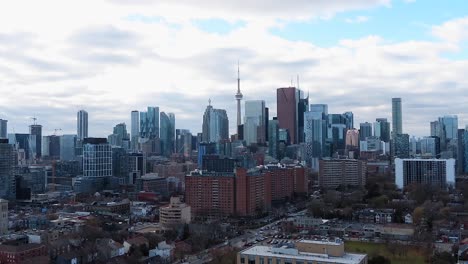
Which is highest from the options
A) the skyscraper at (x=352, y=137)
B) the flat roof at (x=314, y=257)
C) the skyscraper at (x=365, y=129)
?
the skyscraper at (x=365, y=129)

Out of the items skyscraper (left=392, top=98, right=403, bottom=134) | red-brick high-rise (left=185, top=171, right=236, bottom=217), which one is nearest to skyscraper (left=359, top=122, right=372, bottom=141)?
skyscraper (left=392, top=98, right=403, bottom=134)

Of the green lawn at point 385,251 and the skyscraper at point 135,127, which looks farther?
the skyscraper at point 135,127

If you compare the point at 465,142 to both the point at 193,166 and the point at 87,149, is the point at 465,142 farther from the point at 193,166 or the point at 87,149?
the point at 87,149

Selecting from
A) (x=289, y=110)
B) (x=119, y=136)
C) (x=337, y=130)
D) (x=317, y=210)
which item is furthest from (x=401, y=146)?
(x=119, y=136)

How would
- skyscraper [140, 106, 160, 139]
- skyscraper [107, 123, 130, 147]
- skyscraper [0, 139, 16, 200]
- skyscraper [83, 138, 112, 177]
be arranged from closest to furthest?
skyscraper [0, 139, 16, 200], skyscraper [83, 138, 112, 177], skyscraper [107, 123, 130, 147], skyscraper [140, 106, 160, 139]

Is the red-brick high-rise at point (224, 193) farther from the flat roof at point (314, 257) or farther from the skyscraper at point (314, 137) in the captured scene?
the skyscraper at point (314, 137)

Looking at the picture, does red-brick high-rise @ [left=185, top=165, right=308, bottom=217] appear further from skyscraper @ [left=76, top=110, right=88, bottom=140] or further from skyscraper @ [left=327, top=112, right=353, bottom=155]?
skyscraper @ [left=76, top=110, right=88, bottom=140]

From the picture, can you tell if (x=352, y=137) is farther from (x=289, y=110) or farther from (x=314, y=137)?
(x=314, y=137)

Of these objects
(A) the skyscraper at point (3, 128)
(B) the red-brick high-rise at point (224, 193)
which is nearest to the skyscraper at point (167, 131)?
(A) the skyscraper at point (3, 128)
